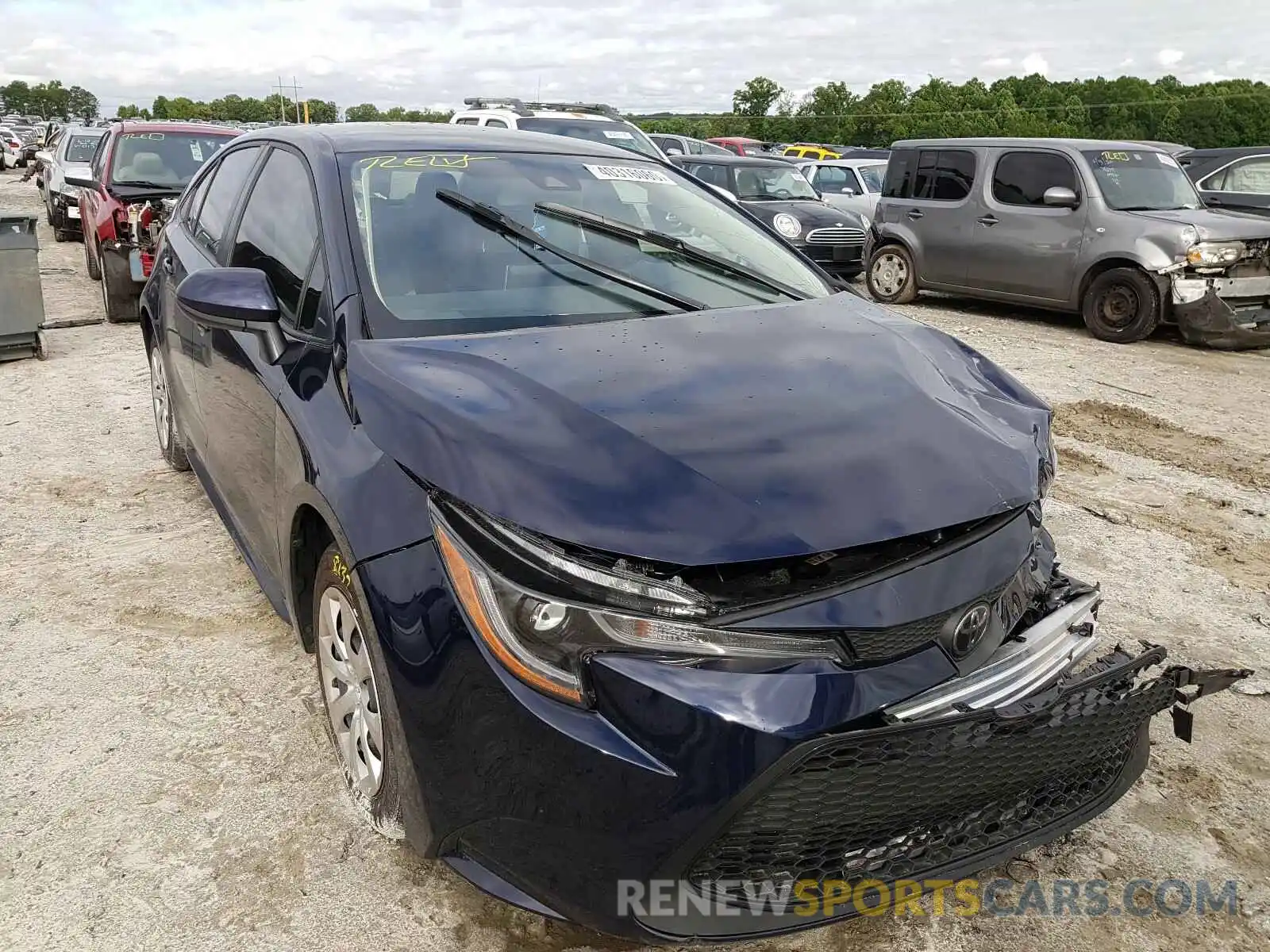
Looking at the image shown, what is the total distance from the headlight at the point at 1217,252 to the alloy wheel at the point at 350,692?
858 centimetres

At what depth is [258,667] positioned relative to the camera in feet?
11.0

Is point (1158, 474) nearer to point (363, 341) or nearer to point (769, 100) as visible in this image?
point (363, 341)

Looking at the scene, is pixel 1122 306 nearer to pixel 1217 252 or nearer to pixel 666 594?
pixel 1217 252

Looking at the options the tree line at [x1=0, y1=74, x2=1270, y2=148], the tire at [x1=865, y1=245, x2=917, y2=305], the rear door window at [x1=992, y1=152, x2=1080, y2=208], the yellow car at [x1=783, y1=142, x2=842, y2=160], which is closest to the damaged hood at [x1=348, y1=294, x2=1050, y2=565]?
the rear door window at [x1=992, y1=152, x2=1080, y2=208]

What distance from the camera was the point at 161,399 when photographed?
16.4ft

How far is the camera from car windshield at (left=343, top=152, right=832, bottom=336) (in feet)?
8.95

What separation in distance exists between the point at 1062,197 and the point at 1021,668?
8.56 meters

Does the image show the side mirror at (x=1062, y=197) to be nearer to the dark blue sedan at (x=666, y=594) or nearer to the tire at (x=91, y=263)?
the dark blue sedan at (x=666, y=594)

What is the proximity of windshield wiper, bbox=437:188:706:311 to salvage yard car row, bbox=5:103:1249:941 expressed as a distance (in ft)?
0.03

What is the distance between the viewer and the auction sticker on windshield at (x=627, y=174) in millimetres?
3434

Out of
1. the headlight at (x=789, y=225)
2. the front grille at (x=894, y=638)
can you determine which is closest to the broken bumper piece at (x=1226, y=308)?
the headlight at (x=789, y=225)

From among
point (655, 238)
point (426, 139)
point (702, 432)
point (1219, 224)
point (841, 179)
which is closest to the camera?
point (702, 432)

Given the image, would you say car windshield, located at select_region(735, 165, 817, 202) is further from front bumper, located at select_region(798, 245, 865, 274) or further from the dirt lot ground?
the dirt lot ground

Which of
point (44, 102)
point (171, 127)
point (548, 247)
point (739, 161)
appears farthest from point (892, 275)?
point (44, 102)
